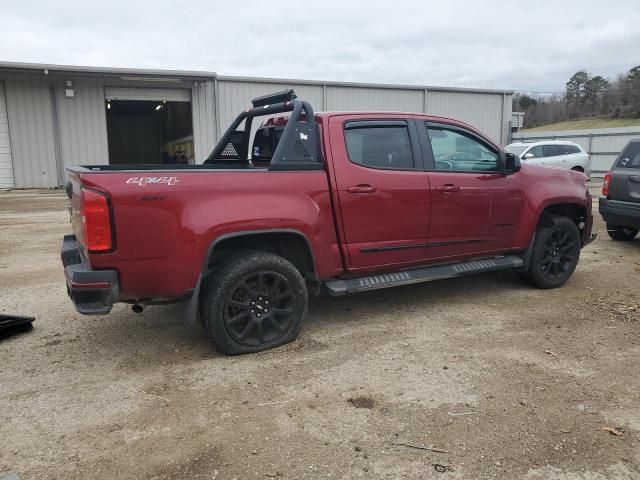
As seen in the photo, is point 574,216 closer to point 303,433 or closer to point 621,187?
point 621,187

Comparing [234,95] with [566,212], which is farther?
[234,95]

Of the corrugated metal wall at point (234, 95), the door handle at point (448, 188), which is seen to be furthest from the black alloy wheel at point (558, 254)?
the corrugated metal wall at point (234, 95)

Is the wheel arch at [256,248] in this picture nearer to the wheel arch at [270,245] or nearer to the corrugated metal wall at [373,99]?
the wheel arch at [270,245]

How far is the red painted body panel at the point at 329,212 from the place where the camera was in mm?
3621

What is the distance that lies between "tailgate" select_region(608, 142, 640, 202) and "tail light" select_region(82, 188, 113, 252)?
7.37 meters

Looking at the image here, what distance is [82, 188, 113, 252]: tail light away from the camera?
3.47 metres

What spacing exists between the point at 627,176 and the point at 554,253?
10.0 ft

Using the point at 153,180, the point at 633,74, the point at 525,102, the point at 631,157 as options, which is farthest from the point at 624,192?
the point at 525,102

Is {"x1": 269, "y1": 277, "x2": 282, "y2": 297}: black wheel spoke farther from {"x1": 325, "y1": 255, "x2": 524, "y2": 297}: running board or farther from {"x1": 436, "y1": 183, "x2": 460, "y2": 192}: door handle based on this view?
{"x1": 436, "y1": 183, "x2": 460, "y2": 192}: door handle

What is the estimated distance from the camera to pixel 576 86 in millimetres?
72062

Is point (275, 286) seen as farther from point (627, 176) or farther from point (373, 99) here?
point (373, 99)

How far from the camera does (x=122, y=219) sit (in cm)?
353

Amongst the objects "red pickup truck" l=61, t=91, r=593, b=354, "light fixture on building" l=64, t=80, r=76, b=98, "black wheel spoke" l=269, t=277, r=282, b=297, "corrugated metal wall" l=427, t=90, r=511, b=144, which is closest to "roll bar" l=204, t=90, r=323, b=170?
"red pickup truck" l=61, t=91, r=593, b=354

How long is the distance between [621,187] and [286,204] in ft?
20.3
